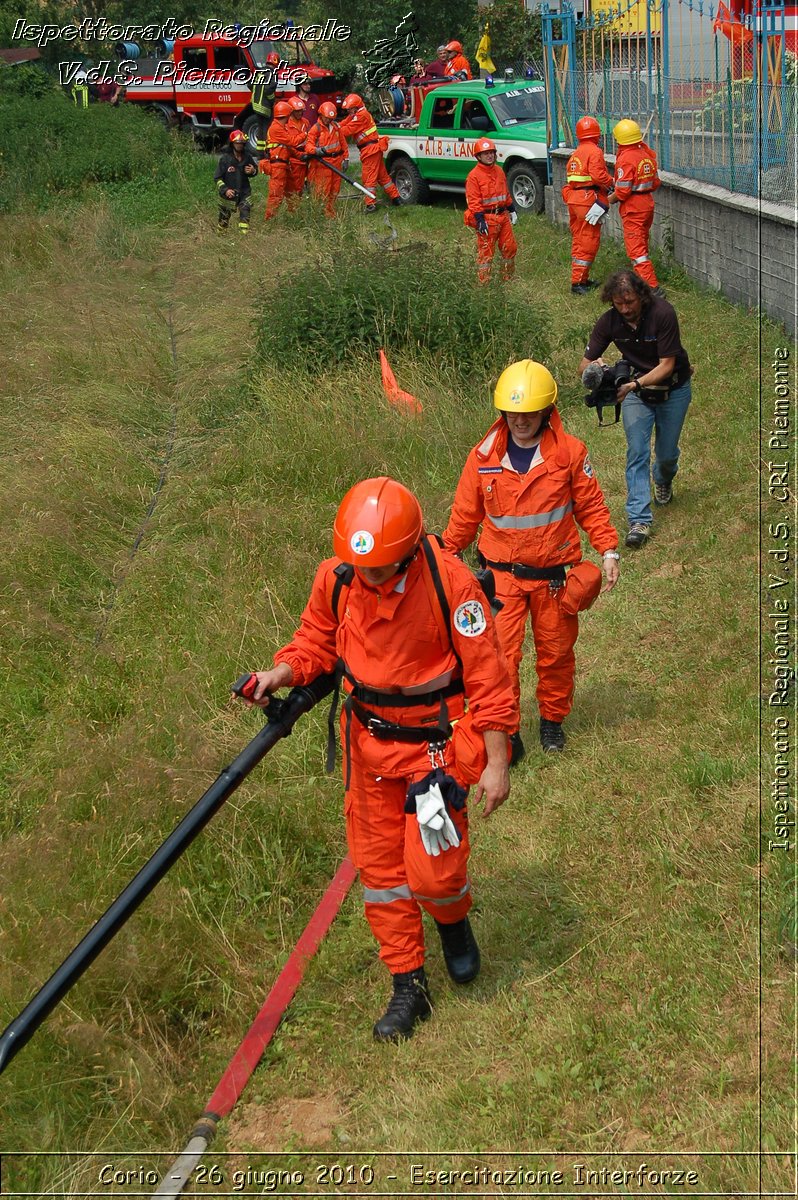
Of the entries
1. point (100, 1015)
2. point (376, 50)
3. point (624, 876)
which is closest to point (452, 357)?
point (624, 876)

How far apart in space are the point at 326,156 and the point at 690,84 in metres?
8.03

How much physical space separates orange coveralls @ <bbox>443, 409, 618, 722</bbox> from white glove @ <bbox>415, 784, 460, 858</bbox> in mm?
1566

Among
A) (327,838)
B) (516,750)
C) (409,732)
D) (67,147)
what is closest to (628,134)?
(516,750)

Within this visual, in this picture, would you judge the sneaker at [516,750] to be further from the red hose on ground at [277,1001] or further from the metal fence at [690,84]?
→ the metal fence at [690,84]

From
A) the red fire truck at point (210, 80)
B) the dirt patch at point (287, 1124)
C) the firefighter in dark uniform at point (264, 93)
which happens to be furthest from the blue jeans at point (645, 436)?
the red fire truck at point (210, 80)

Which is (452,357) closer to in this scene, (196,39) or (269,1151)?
(269,1151)

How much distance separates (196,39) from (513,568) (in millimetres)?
27223

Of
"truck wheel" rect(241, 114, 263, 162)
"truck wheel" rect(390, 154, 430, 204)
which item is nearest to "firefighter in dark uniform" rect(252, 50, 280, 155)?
"truck wheel" rect(241, 114, 263, 162)

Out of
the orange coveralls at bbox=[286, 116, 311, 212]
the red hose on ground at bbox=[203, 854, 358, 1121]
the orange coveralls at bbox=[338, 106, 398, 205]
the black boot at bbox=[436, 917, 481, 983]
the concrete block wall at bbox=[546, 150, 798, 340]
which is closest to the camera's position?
the red hose on ground at bbox=[203, 854, 358, 1121]

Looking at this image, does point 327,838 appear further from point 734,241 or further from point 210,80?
point 210,80

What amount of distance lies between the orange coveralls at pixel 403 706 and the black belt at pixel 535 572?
4.88 ft

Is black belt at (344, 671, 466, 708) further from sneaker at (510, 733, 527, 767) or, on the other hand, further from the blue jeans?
the blue jeans

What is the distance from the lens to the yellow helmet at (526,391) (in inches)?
200

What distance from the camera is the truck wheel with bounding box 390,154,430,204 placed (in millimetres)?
21047
